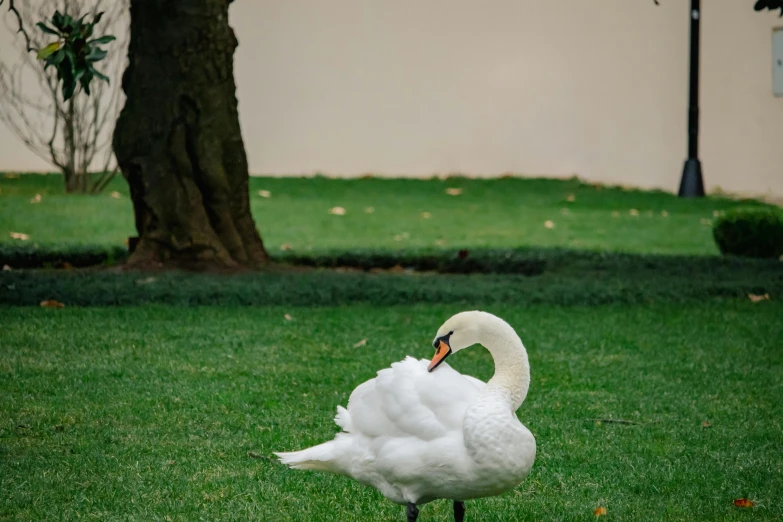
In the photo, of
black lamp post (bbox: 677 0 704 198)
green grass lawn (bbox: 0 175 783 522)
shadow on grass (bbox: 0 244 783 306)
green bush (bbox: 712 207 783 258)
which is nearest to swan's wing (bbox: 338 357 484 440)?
green grass lawn (bbox: 0 175 783 522)

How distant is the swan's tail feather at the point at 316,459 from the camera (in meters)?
3.52

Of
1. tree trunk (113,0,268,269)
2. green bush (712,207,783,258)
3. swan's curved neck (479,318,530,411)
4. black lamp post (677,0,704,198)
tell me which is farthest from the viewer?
black lamp post (677,0,704,198)

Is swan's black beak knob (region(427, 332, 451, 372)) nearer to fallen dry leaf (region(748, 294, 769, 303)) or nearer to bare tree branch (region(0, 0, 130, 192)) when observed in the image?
fallen dry leaf (region(748, 294, 769, 303))

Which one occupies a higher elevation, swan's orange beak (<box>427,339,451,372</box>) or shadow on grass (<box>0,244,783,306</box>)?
swan's orange beak (<box>427,339,451,372</box>)

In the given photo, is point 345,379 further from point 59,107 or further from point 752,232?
point 59,107

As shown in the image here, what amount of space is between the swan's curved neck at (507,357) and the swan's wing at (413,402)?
0.10 meters

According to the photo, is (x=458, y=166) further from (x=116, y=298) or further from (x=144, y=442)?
(x=144, y=442)

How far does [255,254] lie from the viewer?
8.25 metres

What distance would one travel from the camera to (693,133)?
44.5 ft

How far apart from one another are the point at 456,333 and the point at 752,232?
265 inches

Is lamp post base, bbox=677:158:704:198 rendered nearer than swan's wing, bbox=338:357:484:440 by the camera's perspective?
No

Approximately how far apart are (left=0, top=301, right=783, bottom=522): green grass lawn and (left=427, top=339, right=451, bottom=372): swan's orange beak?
63 cm

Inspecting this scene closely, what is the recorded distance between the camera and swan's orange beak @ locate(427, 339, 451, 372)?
3434 mm

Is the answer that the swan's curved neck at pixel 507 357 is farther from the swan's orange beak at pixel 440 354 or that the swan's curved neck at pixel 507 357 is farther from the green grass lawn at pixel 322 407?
the green grass lawn at pixel 322 407
